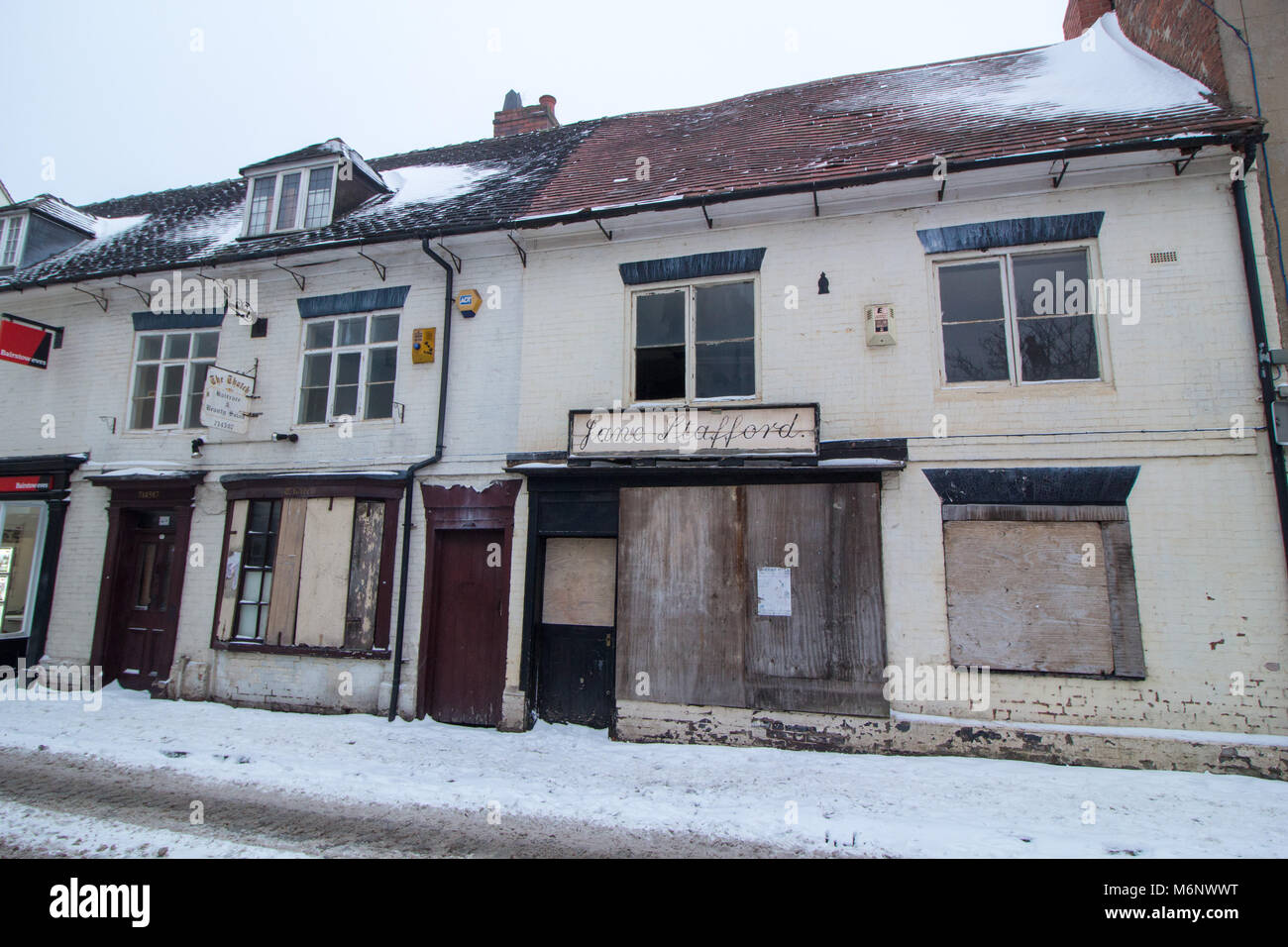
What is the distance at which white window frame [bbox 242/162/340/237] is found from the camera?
10914mm

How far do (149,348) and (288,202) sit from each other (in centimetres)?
348

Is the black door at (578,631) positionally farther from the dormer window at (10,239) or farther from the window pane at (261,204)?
the dormer window at (10,239)

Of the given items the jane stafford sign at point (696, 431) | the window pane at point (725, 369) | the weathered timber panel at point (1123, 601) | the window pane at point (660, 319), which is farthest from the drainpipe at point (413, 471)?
the weathered timber panel at point (1123, 601)

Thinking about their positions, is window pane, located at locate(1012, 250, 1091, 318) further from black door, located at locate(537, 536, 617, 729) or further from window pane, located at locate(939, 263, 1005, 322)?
black door, located at locate(537, 536, 617, 729)

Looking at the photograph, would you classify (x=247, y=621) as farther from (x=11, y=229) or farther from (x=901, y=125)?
(x=901, y=125)

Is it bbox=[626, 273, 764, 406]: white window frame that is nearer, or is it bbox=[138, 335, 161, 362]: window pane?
bbox=[626, 273, 764, 406]: white window frame

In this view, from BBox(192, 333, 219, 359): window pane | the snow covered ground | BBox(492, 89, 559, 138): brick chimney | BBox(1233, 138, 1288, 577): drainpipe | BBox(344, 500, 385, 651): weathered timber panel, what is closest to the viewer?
the snow covered ground

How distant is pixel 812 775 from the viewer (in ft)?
20.7

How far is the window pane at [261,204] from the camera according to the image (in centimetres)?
1109

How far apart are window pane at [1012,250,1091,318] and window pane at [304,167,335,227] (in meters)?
10.7

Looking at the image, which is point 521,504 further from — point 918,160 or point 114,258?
point 114,258

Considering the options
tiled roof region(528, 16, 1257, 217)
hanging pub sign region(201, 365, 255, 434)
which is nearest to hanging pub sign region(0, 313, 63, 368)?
hanging pub sign region(201, 365, 255, 434)

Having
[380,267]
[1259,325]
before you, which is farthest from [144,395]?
[1259,325]

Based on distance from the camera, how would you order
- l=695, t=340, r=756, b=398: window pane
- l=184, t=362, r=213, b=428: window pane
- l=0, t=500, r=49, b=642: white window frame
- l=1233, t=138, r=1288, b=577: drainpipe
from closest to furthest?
1. l=1233, t=138, r=1288, b=577: drainpipe
2. l=695, t=340, r=756, b=398: window pane
3. l=0, t=500, r=49, b=642: white window frame
4. l=184, t=362, r=213, b=428: window pane
